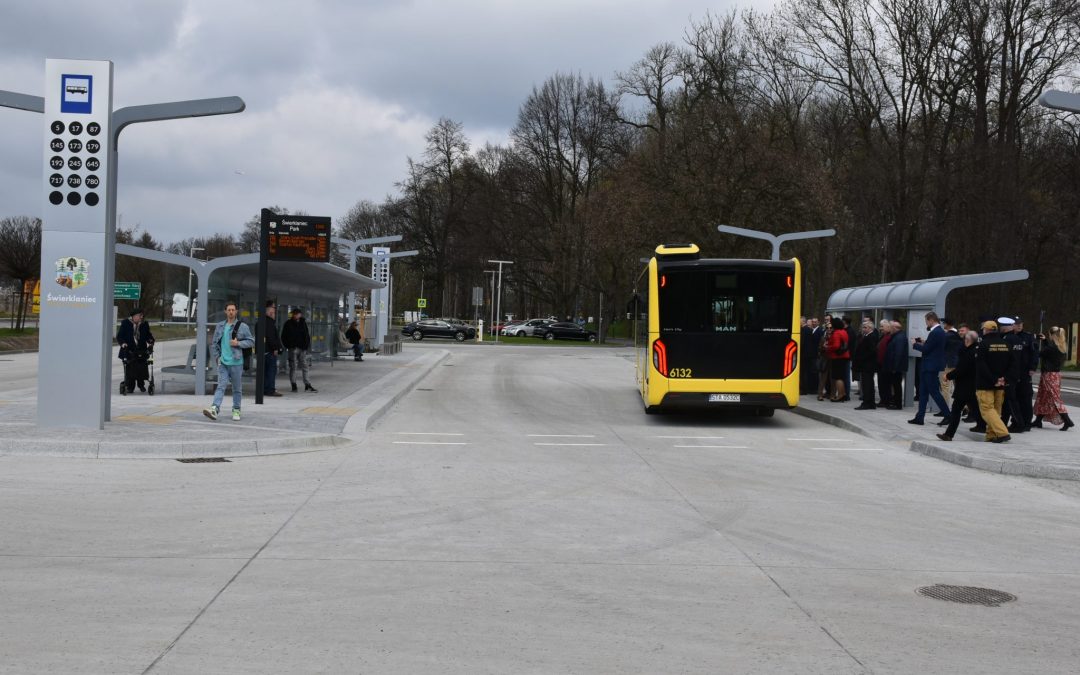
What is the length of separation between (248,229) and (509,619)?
319 ft

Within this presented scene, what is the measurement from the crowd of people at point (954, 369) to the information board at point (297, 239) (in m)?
10.4

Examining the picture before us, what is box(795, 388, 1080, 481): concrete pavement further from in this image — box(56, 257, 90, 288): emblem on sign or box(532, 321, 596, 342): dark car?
box(532, 321, 596, 342): dark car

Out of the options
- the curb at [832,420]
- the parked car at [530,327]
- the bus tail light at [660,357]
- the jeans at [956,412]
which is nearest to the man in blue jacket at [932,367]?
the curb at [832,420]

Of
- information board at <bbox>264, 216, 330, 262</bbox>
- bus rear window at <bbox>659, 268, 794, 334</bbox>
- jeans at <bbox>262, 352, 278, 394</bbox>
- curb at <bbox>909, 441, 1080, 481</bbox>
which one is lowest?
curb at <bbox>909, 441, 1080, 481</bbox>

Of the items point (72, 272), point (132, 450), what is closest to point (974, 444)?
point (132, 450)

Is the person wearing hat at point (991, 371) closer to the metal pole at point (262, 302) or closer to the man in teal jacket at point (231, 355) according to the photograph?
the man in teal jacket at point (231, 355)

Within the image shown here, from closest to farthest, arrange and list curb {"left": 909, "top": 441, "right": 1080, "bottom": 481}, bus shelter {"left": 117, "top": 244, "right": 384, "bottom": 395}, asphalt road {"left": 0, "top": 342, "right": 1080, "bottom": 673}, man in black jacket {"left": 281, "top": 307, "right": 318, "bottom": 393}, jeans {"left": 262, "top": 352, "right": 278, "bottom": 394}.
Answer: asphalt road {"left": 0, "top": 342, "right": 1080, "bottom": 673}
curb {"left": 909, "top": 441, "right": 1080, "bottom": 481}
bus shelter {"left": 117, "top": 244, "right": 384, "bottom": 395}
jeans {"left": 262, "top": 352, "right": 278, "bottom": 394}
man in black jacket {"left": 281, "top": 307, "right": 318, "bottom": 393}

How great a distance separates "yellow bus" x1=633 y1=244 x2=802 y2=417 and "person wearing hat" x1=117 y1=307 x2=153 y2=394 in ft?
32.4

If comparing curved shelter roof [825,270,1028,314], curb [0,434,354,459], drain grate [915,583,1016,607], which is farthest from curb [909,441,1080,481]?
curb [0,434,354,459]

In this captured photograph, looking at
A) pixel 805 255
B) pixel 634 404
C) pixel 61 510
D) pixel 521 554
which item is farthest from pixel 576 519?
pixel 805 255

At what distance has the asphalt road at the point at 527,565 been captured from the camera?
5.29m

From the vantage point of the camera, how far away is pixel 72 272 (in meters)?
13.8

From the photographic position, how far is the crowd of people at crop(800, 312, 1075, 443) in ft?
48.8

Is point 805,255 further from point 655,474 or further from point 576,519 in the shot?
point 576,519
